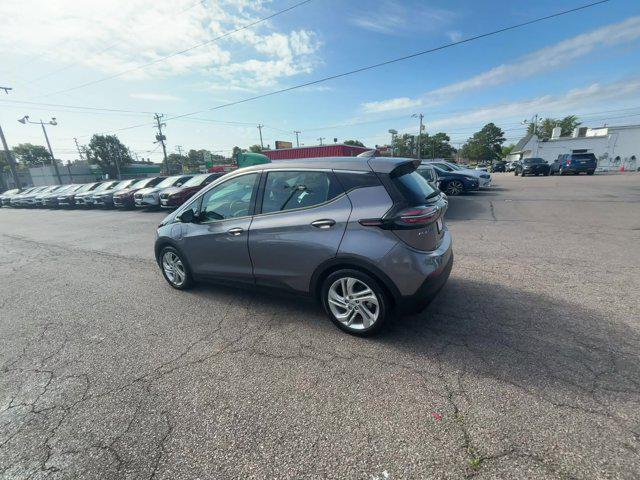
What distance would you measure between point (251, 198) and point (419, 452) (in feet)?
8.96

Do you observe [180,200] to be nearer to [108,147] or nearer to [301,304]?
[301,304]

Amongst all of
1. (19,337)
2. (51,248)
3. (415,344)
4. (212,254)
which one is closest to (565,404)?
(415,344)

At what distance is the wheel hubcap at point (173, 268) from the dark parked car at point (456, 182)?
11909 mm

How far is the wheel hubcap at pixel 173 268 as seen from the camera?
14.1 feet

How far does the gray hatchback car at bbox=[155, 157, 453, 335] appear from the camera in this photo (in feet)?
8.57

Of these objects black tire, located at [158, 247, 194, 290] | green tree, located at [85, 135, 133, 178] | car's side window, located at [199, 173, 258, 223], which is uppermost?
green tree, located at [85, 135, 133, 178]

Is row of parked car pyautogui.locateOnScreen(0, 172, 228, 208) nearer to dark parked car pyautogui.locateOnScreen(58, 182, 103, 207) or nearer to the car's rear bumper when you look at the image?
dark parked car pyautogui.locateOnScreen(58, 182, 103, 207)

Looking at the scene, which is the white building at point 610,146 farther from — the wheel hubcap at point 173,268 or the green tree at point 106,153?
the green tree at point 106,153

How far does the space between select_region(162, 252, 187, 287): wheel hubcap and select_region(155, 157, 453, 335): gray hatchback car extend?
0.96 meters

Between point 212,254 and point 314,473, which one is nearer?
point 314,473

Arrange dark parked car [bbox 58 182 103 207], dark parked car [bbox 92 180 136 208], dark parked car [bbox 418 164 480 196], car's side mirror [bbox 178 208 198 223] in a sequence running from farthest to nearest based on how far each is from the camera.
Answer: dark parked car [bbox 58 182 103 207] → dark parked car [bbox 92 180 136 208] → dark parked car [bbox 418 164 480 196] → car's side mirror [bbox 178 208 198 223]

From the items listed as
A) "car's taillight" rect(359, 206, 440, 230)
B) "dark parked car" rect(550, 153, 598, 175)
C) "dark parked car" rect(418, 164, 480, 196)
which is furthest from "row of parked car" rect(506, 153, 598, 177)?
"car's taillight" rect(359, 206, 440, 230)

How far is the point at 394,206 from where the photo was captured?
260cm

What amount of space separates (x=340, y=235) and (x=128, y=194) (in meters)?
16.4
